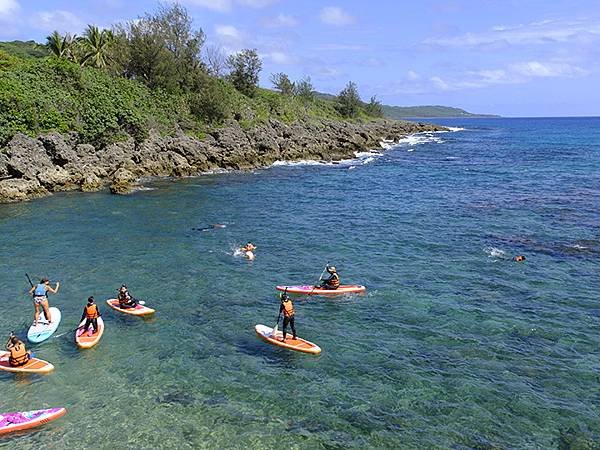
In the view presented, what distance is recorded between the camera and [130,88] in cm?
7638

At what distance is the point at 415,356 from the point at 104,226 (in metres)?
28.9

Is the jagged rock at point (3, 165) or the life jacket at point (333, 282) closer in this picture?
the life jacket at point (333, 282)

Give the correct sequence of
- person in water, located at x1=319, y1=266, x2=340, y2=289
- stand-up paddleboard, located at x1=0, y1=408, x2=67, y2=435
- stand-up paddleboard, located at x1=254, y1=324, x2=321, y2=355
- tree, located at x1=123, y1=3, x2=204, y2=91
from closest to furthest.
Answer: stand-up paddleboard, located at x1=0, y1=408, x2=67, y2=435 < stand-up paddleboard, located at x1=254, y1=324, x2=321, y2=355 < person in water, located at x1=319, y1=266, x2=340, y2=289 < tree, located at x1=123, y1=3, x2=204, y2=91

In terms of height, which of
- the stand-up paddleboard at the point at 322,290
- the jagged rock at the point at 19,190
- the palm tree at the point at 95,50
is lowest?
the stand-up paddleboard at the point at 322,290

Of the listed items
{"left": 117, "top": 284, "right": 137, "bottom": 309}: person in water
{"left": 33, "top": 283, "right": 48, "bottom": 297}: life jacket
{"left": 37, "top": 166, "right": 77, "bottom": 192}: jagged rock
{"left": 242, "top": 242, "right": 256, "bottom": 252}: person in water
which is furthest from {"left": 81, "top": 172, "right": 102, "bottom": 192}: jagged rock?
{"left": 117, "top": 284, "right": 137, "bottom": 309}: person in water

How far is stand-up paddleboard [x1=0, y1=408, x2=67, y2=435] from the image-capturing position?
15.7m

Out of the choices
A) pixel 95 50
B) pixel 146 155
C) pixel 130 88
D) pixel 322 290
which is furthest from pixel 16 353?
pixel 95 50

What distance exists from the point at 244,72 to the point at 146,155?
48001 millimetres

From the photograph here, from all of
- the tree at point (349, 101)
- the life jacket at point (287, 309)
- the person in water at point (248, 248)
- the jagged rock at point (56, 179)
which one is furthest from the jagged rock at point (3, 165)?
the tree at point (349, 101)

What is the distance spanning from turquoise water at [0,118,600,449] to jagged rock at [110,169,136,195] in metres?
3.91

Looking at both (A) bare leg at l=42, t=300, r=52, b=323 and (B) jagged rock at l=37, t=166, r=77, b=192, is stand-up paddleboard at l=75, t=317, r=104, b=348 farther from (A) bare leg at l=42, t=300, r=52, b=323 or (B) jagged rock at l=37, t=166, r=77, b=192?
(B) jagged rock at l=37, t=166, r=77, b=192

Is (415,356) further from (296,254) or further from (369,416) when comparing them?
(296,254)

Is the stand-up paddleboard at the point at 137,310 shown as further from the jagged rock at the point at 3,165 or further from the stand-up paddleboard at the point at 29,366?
the jagged rock at the point at 3,165

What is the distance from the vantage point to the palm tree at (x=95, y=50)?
270 ft
